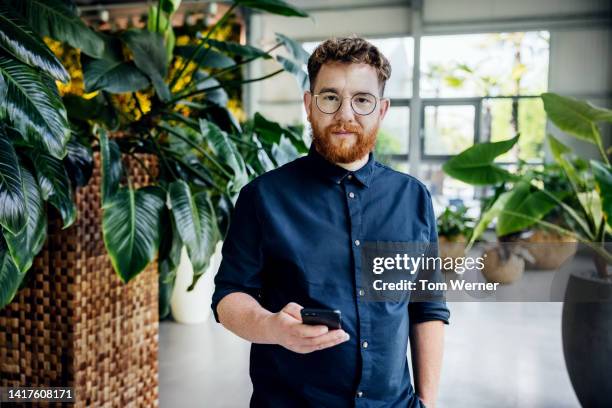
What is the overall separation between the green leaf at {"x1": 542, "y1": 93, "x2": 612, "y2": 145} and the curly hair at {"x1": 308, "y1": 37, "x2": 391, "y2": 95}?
4.93 feet

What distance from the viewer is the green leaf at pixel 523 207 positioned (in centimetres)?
252

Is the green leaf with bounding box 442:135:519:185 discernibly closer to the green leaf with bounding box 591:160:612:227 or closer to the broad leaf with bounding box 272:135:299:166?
the green leaf with bounding box 591:160:612:227

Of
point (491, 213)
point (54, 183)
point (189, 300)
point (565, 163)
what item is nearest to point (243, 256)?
point (54, 183)

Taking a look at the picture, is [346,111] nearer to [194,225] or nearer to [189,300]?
[194,225]

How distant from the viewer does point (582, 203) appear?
242 centimetres

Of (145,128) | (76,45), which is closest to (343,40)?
(76,45)

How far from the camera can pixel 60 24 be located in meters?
1.62

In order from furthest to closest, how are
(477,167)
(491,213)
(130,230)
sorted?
(477,167) < (491,213) < (130,230)

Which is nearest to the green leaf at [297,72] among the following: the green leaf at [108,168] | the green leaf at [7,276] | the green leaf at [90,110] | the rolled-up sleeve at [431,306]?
the green leaf at [90,110]

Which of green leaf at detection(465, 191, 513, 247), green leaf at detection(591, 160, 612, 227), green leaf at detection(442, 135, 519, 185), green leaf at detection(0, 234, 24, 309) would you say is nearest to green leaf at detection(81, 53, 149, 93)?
green leaf at detection(0, 234, 24, 309)

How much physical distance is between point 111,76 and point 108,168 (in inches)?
14.6

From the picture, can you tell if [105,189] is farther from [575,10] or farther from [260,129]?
[575,10]

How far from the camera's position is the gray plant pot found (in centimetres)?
226

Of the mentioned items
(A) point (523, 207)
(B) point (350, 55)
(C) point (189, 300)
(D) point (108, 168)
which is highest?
(B) point (350, 55)
